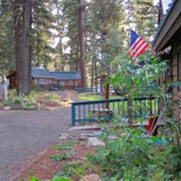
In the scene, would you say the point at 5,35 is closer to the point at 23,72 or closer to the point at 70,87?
the point at 23,72

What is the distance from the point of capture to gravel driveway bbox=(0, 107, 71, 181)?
15.1 ft

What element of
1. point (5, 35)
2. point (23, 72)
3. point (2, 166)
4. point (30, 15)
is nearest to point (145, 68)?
point (2, 166)

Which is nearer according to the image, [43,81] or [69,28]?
[69,28]

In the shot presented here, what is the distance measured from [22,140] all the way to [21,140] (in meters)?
0.03

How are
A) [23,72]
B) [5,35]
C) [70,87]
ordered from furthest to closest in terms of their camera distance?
[70,87] < [5,35] < [23,72]

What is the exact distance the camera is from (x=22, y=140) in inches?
265

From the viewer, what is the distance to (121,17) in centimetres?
A: 2794

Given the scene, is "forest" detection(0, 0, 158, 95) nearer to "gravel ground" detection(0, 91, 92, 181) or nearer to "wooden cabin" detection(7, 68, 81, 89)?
"gravel ground" detection(0, 91, 92, 181)

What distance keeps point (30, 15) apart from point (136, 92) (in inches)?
623

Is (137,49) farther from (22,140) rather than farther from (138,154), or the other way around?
(138,154)

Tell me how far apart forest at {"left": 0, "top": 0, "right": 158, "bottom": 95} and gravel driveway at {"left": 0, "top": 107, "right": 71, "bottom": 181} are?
111 inches

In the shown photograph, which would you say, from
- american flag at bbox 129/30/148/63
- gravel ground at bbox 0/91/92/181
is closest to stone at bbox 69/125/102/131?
gravel ground at bbox 0/91/92/181

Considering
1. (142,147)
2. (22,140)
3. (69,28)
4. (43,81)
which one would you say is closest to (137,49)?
(22,140)

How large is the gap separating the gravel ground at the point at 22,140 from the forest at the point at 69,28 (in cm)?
280
